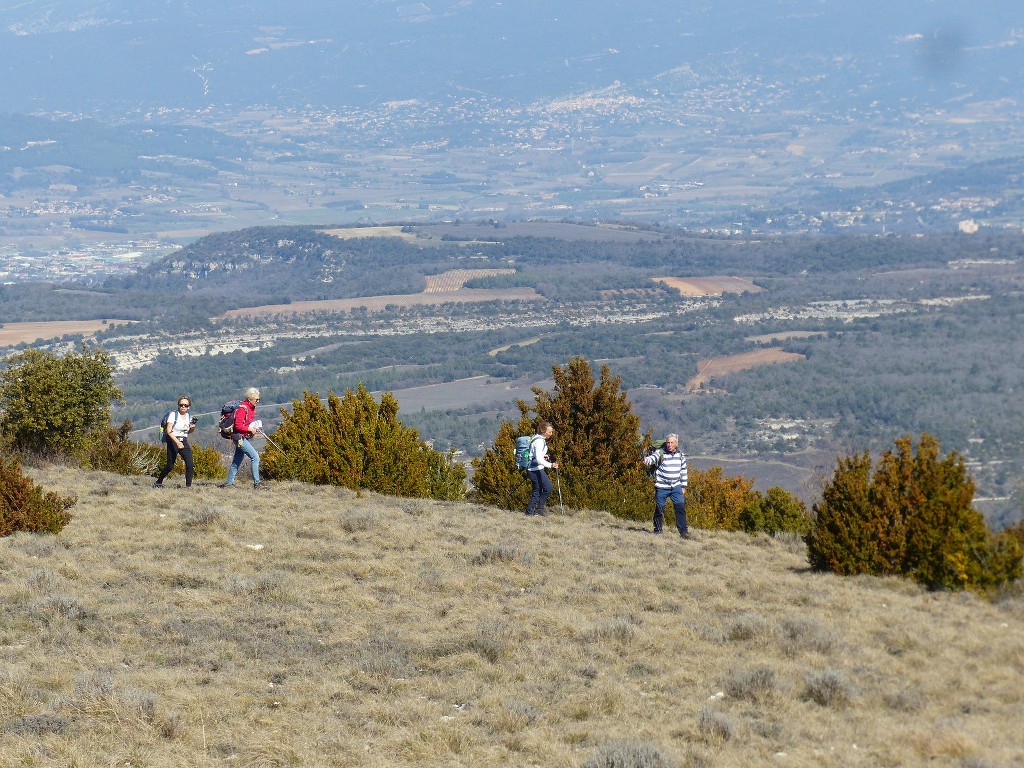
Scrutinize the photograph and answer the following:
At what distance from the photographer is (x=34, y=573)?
464 inches

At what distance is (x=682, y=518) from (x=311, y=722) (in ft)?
27.9

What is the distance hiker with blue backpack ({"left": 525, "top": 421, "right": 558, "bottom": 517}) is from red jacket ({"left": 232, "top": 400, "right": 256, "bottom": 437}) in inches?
141

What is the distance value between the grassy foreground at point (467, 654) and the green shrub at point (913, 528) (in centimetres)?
45

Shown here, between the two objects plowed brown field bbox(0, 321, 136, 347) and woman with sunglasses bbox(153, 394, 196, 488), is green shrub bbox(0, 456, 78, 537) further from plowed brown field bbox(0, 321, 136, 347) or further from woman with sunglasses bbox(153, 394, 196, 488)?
plowed brown field bbox(0, 321, 136, 347)

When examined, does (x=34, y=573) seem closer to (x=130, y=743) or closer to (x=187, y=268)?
(x=130, y=743)

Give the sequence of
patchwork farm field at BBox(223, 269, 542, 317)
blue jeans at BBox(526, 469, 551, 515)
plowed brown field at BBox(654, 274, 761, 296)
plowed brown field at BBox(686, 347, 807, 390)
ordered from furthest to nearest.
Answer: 1. plowed brown field at BBox(654, 274, 761, 296)
2. patchwork farm field at BBox(223, 269, 542, 317)
3. plowed brown field at BBox(686, 347, 807, 390)
4. blue jeans at BBox(526, 469, 551, 515)

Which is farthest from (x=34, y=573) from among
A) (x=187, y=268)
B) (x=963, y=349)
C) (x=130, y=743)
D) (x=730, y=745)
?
(x=187, y=268)

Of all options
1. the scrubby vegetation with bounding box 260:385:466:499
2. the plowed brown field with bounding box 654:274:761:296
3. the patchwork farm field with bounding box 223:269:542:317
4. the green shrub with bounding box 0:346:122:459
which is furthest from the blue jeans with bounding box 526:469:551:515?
the plowed brown field with bounding box 654:274:761:296

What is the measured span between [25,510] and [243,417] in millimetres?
3818

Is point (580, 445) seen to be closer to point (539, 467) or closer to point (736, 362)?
point (539, 467)

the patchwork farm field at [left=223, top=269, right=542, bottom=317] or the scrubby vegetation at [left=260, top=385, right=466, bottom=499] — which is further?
the patchwork farm field at [left=223, top=269, right=542, bottom=317]

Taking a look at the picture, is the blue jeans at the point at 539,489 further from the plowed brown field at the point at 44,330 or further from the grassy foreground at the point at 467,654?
the plowed brown field at the point at 44,330

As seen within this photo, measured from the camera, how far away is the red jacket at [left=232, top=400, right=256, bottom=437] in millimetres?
17344

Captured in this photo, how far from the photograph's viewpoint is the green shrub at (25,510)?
13.9 metres
